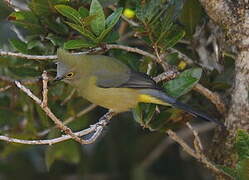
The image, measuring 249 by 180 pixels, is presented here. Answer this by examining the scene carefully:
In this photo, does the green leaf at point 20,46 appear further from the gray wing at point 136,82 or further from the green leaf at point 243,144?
the green leaf at point 243,144

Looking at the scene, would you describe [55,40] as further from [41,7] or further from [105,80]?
[105,80]

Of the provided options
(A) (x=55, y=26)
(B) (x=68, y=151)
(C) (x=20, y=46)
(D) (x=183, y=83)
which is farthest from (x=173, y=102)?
(B) (x=68, y=151)

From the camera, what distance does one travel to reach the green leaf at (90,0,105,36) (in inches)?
118

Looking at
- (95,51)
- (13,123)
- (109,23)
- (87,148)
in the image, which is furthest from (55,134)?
(87,148)

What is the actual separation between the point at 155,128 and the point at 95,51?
0.52 m

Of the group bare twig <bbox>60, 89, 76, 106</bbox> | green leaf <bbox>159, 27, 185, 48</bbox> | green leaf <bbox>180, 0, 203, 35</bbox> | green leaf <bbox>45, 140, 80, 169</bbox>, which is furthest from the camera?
green leaf <bbox>45, 140, 80, 169</bbox>

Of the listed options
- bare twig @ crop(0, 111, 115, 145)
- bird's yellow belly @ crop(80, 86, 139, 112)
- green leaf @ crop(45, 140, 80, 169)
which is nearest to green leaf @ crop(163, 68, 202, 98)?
bird's yellow belly @ crop(80, 86, 139, 112)

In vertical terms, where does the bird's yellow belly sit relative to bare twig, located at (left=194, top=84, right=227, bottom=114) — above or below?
below

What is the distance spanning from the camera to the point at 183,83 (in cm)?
313

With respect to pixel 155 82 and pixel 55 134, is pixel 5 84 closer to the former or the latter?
pixel 55 134

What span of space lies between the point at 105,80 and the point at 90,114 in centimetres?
116

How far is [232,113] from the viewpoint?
3162mm

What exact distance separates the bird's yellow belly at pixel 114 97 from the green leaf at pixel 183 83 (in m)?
0.27

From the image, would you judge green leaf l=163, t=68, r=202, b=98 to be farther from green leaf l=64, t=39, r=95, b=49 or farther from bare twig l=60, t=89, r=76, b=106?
bare twig l=60, t=89, r=76, b=106
